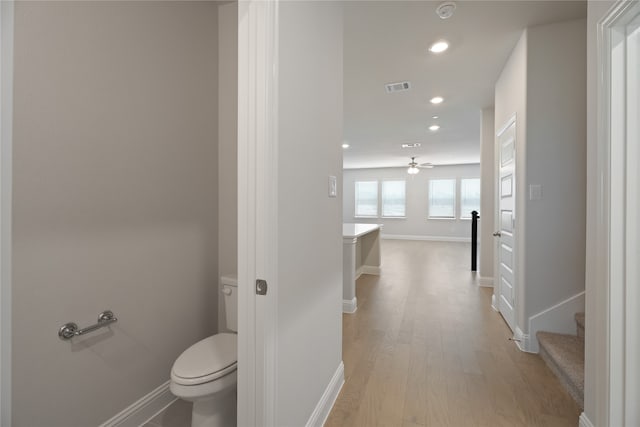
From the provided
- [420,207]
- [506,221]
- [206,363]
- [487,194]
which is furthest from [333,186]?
[420,207]

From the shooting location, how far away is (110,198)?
4.95ft

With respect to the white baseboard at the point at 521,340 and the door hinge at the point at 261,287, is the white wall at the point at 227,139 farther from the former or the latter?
the white baseboard at the point at 521,340

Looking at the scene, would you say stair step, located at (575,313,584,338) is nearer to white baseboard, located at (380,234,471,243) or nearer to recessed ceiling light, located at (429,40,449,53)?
recessed ceiling light, located at (429,40,449,53)

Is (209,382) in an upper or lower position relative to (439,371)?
upper

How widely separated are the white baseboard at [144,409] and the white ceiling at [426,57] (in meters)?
2.90

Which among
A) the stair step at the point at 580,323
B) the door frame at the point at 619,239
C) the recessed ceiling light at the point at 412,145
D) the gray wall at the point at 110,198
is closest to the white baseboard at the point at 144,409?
the gray wall at the point at 110,198

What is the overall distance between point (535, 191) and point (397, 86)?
6.58 feet

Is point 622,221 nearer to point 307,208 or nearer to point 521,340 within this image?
point 307,208

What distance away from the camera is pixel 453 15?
227cm

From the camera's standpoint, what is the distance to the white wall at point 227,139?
2.08 meters

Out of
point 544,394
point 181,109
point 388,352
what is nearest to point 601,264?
point 544,394

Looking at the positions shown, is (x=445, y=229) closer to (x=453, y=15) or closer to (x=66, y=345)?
(x=453, y=15)

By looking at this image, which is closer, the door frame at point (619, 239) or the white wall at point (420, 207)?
the door frame at point (619, 239)

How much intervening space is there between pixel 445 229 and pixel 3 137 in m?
10.6
